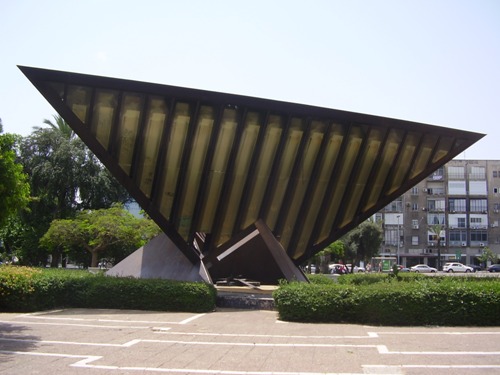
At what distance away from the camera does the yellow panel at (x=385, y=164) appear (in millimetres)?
20469

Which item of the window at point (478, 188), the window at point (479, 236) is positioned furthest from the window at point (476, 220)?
the window at point (478, 188)

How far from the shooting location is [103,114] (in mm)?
17641

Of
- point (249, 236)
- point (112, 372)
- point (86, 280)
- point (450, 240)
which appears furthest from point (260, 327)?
point (450, 240)

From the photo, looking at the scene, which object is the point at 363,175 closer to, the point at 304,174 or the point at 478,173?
the point at 304,174

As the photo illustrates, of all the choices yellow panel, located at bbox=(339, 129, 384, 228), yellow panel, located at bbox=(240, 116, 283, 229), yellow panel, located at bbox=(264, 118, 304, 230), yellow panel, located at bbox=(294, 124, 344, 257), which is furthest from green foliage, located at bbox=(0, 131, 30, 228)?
yellow panel, located at bbox=(339, 129, 384, 228)

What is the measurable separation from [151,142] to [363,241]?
154 ft

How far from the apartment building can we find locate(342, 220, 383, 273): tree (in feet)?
65.1

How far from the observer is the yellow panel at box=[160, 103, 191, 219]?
60.2 feet

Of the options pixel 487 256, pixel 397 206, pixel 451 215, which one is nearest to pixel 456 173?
pixel 451 215

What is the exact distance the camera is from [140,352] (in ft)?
30.9

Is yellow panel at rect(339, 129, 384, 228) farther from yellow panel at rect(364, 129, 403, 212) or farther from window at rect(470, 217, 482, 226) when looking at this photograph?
window at rect(470, 217, 482, 226)

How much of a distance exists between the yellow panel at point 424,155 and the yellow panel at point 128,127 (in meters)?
12.1

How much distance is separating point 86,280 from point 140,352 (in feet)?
28.1

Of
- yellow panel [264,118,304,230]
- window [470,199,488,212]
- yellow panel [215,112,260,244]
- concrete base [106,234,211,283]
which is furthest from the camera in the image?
window [470,199,488,212]
